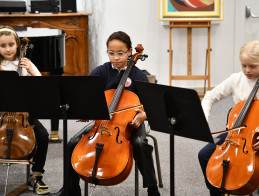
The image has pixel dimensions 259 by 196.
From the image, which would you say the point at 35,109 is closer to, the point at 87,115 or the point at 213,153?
the point at 87,115

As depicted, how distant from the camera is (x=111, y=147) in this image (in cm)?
232

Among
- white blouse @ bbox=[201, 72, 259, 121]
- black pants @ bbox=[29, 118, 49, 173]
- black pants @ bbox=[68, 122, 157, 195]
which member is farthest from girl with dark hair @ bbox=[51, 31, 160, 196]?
white blouse @ bbox=[201, 72, 259, 121]

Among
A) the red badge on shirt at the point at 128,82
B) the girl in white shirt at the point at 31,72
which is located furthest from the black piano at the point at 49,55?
the red badge on shirt at the point at 128,82

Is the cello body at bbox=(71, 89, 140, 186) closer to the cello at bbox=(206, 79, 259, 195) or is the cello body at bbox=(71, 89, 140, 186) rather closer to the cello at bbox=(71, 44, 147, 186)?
the cello at bbox=(71, 44, 147, 186)

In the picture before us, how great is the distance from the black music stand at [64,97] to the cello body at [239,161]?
59cm

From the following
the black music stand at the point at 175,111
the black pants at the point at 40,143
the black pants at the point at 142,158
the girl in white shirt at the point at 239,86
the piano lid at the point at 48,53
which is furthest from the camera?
the piano lid at the point at 48,53

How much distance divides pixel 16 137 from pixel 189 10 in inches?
149

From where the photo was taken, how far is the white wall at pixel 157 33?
20.2ft

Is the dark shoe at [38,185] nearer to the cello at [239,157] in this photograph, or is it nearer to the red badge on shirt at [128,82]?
the red badge on shirt at [128,82]

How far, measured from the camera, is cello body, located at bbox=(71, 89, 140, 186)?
2250 millimetres

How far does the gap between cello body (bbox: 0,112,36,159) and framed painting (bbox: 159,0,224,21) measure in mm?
3519

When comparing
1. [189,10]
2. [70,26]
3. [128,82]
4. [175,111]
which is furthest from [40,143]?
[189,10]

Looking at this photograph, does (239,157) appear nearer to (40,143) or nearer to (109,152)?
(109,152)

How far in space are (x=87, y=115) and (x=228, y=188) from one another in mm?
760
